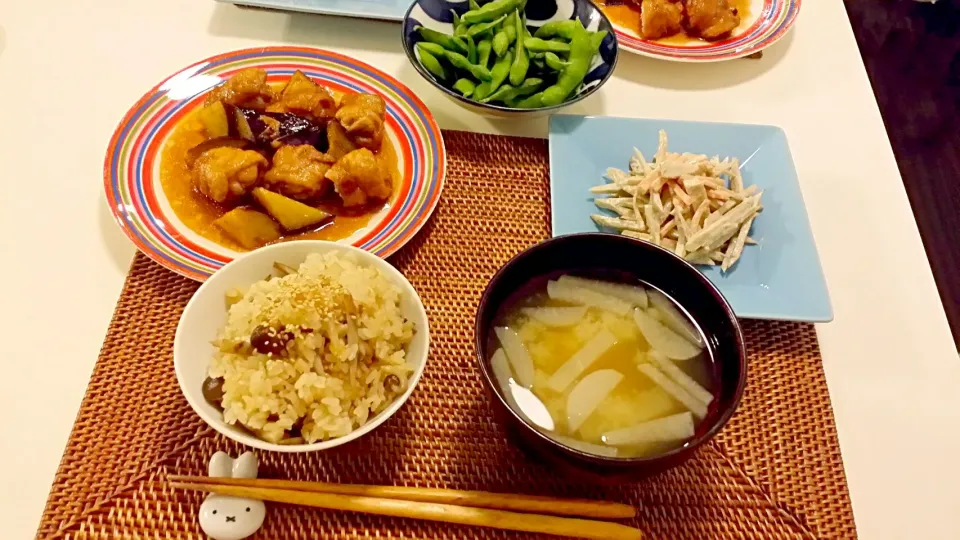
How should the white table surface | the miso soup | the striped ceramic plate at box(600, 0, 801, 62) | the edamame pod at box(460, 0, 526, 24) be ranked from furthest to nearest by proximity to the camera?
the striped ceramic plate at box(600, 0, 801, 62), the edamame pod at box(460, 0, 526, 24), the white table surface, the miso soup

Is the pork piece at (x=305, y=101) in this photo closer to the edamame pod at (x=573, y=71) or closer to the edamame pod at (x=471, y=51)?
the edamame pod at (x=471, y=51)

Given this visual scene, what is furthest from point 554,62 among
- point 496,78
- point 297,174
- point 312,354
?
point 312,354

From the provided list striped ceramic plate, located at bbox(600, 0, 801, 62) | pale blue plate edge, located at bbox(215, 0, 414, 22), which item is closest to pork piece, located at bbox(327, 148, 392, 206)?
pale blue plate edge, located at bbox(215, 0, 414, 22)

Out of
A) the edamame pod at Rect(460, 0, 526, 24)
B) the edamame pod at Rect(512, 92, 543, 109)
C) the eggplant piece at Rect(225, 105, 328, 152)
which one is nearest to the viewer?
the eggplant piece at Rect(225, 105, 328, 152)

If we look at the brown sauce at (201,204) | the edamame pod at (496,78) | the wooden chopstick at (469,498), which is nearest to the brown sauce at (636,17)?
the edamame pod at (496,78)

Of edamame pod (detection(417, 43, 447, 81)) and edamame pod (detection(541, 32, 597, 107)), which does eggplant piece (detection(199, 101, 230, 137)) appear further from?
edamame pod (detection(541, 32, 597, 107))

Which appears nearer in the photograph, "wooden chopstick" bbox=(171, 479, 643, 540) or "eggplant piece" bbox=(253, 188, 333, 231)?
"wooden chopstick" bbox=(171, 479, 643, 540)

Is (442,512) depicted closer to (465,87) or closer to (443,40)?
(465,87)
